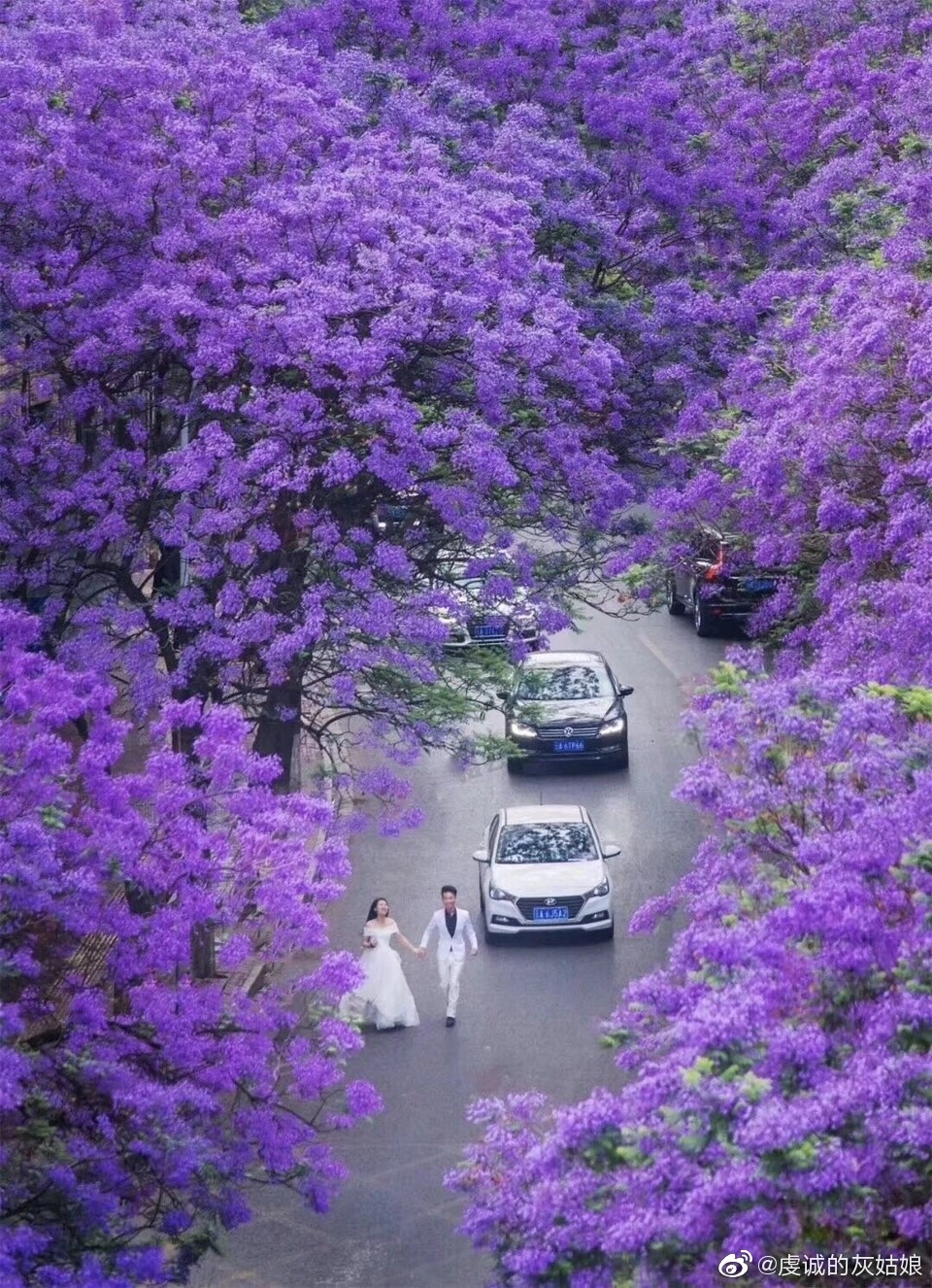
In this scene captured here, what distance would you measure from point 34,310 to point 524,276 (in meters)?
5.26

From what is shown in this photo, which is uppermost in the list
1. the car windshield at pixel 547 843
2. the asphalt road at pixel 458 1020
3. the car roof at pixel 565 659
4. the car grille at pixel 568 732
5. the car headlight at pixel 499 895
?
the car roof at pixel 565 659

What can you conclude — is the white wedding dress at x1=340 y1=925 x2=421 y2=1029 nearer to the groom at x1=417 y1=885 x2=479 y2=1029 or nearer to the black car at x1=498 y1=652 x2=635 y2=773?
the groom at x1=417 y1=885 x2=479 y2=1029

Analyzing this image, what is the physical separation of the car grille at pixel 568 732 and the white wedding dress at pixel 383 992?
783 centimetres

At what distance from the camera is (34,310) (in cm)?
1797

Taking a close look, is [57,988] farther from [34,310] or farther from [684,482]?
[684,482]

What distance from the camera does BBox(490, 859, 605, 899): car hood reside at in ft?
67.6

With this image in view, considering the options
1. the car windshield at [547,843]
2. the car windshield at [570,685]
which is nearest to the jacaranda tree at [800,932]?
the car windshield at [547,843]

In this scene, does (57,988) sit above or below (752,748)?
below

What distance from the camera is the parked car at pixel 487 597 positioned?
18328 millimetres

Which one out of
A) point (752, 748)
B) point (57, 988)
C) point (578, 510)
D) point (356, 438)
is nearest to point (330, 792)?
point (578, 510)

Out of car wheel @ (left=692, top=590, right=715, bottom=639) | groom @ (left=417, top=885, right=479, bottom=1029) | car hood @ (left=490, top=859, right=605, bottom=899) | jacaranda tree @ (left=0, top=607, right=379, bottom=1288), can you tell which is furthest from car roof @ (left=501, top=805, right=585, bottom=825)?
car wheel @ (left=692, top=590, right=715, bottom=639)

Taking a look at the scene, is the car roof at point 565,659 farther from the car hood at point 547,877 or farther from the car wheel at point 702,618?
the car hood at point 547,877

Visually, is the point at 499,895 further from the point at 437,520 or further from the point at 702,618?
the point at 702,618

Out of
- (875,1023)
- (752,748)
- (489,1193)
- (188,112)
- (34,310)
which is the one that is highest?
(188,112)
